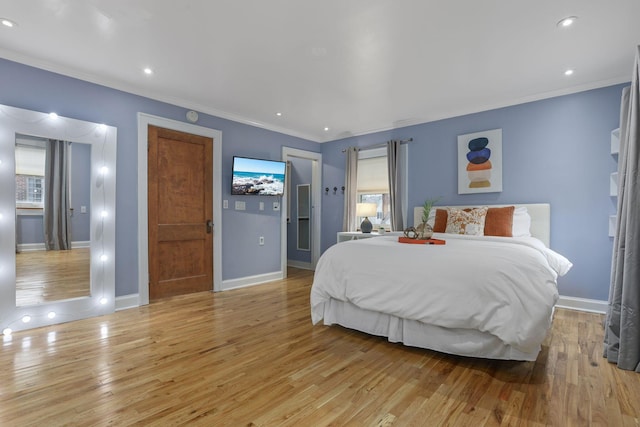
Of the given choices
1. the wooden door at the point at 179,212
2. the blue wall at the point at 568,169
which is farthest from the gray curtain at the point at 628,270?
the wooden door at the point at 179,212

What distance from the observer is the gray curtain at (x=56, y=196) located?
3.04 meters

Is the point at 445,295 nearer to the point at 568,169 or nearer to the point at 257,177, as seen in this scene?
the point at 568,169

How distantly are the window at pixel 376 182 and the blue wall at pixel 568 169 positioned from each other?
1171 millimetres

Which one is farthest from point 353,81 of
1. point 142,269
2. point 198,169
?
point 142,269

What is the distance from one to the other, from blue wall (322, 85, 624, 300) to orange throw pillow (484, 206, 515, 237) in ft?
1.39

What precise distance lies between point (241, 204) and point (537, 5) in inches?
Answer: 154

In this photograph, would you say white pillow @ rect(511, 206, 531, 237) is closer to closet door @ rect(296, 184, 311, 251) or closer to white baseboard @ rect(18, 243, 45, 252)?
closet door @ rect(296, 184, 311, 251)

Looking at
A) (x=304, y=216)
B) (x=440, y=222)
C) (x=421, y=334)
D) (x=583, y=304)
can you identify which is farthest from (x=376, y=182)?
(x=421, y=334)

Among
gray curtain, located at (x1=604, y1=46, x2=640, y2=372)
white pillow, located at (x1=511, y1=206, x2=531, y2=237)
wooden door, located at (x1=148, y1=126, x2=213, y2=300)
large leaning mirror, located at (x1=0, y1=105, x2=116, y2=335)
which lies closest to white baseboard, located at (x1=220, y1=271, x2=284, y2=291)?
wooden door, located at (x1=148, y1=126, x2=213, y2=300)

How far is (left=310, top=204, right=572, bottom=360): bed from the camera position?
1963mm

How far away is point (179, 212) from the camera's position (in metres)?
4.02

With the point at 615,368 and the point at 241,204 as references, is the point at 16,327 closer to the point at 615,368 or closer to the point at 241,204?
the point at 241,204

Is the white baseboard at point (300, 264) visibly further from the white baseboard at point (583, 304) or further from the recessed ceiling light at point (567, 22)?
the recessed ceiling light at point (567, 22)

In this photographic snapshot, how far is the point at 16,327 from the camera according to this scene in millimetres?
2781
